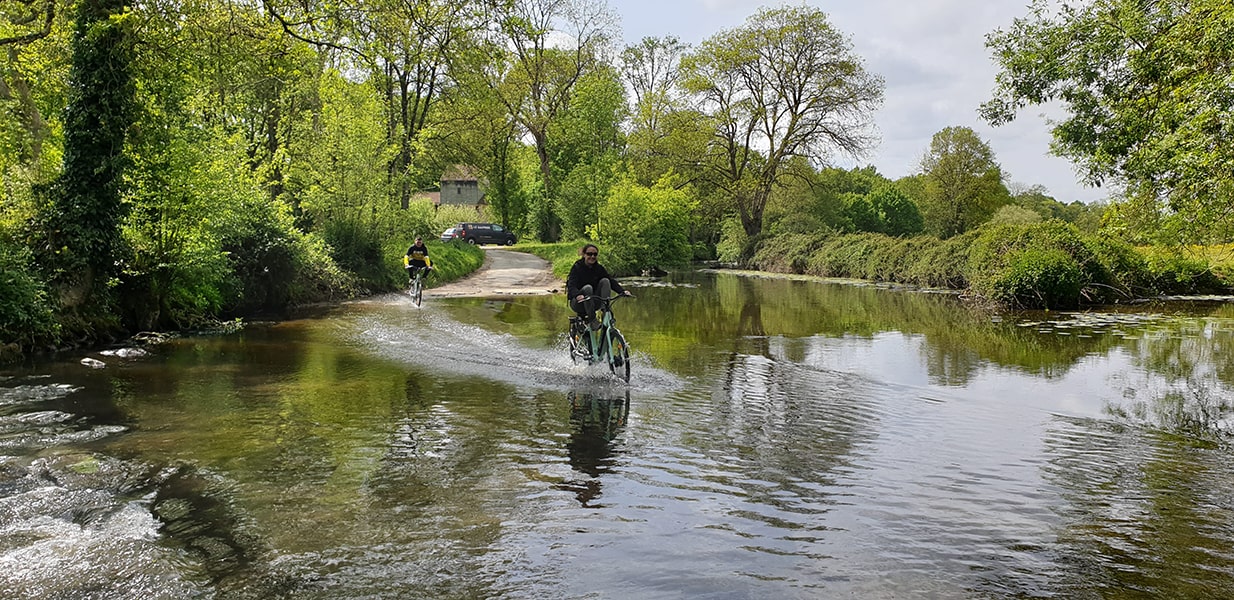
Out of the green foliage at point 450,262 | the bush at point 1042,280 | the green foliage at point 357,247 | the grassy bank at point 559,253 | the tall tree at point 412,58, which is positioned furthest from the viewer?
the grassy bank at point 559,253

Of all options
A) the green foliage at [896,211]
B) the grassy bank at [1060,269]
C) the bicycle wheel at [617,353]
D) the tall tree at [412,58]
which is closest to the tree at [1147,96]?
the grassy bank at [1060,269]

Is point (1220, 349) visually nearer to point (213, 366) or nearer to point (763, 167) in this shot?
point (213, 366)

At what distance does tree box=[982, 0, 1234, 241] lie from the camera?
36.8ft

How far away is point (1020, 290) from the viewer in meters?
24.3

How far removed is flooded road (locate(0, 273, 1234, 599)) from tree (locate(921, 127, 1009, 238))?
2043 inches

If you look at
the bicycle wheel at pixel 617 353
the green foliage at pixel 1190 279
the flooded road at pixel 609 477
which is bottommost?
the flooded road at pixel 609 477

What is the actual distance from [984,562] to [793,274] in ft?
133

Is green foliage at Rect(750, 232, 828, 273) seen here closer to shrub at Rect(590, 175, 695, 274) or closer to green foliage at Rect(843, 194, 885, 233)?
shrub at Rect(590, 175, 695, 274)

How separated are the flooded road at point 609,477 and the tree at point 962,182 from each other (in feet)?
170

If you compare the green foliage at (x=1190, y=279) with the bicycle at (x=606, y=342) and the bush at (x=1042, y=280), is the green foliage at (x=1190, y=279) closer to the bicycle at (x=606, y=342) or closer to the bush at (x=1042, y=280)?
the bush at (x=1042, y=280)

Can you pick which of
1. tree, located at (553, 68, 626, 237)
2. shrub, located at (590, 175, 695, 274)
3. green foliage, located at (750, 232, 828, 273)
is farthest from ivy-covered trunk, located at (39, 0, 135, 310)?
green foliage, located at (750, 232, 828, 273)

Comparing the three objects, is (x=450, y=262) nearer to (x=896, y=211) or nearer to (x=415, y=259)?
(x=415, y=259)

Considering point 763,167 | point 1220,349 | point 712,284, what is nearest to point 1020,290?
point 1220,349

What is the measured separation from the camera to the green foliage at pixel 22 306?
12289mm
